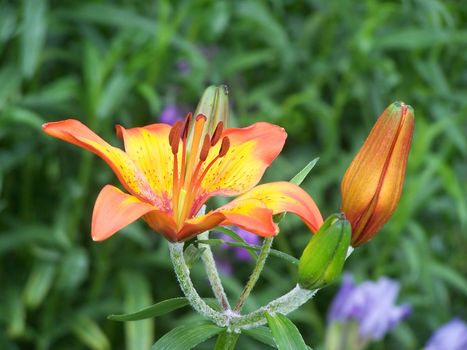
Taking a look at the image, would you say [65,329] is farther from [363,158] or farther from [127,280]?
[363,158]

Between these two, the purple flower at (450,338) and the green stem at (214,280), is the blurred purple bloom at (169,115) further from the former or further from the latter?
the green stem at (214,280)

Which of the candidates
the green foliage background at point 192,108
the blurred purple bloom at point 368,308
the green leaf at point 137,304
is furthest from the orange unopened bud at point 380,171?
the green leaf at point 137,304

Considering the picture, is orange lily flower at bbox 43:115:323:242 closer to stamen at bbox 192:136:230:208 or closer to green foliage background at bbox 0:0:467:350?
stamen at bbox 192:136:230:208

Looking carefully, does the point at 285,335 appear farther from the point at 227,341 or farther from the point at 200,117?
the point at 200,117

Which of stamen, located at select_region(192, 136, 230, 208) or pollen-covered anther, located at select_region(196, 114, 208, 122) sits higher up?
pollen-covered anther, located at select_region(196, 114, 208, 122)

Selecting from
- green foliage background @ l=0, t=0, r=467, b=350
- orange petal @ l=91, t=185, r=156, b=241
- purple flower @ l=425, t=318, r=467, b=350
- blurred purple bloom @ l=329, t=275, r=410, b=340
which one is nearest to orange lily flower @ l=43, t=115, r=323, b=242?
orange petal @ l=91, t=185, r=156, b=241

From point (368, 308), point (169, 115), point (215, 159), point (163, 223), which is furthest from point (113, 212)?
point (169, 115)

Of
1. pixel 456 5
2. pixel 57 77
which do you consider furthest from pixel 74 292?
pixel 456 5
